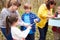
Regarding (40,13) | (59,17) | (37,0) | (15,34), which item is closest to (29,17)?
(40,13)

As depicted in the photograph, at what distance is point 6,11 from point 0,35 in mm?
2277

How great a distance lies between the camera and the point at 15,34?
4.65 m

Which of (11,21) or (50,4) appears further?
(50,4)

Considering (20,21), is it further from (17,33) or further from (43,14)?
(17,33)

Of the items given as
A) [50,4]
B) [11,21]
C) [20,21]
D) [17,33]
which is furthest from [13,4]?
[50,4]

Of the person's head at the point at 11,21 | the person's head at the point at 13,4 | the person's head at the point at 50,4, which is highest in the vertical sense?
the person's head at the point at 13,4

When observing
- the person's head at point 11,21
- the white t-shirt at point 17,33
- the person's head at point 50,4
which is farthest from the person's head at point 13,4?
the person's head at point 50,4

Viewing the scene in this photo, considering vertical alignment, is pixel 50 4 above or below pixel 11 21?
above

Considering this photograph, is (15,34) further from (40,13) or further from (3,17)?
Result: (40,13)

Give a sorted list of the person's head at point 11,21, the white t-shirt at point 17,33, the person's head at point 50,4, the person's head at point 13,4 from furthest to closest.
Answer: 1. the person's head at point 50,4
2. the person's head at point 13,4
3. the person's head at point 11,21
4. the white t-shirt at point 17,33

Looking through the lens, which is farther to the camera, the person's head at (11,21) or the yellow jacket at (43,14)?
the yellow jacket at (43,14)

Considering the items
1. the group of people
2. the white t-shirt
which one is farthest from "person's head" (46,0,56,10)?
the white t-shirt

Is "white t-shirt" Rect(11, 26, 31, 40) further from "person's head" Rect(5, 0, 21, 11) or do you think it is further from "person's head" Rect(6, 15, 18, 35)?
"person's head" Rect(5, 0, 21, 11)

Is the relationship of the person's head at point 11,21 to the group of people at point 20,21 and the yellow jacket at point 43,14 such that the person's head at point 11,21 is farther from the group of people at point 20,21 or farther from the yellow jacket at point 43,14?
the yellow jacket at point 43,14
